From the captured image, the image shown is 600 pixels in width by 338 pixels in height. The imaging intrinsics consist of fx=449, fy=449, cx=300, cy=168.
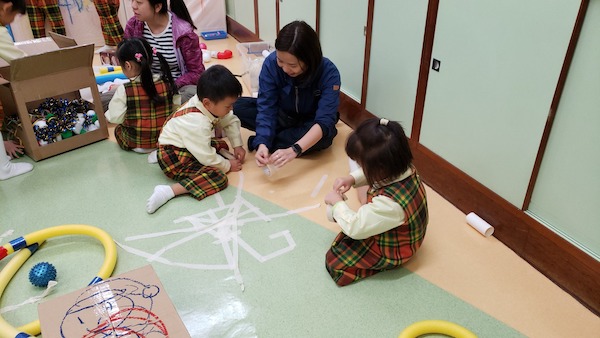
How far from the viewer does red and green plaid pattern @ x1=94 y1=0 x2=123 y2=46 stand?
12.2ft

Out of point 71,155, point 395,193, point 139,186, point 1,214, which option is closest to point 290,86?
point 139,186

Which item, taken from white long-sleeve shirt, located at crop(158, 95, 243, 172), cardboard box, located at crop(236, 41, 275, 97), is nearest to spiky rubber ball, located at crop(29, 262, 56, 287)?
white long-sleeve shirt, located at crop(158, 95, 243, 172)

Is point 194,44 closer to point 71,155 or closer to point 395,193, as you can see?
point 71,155

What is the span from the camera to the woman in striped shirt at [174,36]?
241 centimetres

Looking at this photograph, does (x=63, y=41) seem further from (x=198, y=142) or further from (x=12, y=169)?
(x=198, y=142)

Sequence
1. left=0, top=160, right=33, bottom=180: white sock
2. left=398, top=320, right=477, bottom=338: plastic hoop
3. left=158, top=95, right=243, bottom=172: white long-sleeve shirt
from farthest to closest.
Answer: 1. left=0, top=160, right=33, bottom=180: white sock
2. left=158, top=95, right=243, bottom=172: white long-sleeve shirt
3. left=398, top=320, right=477, bottom=338: plastic hoop

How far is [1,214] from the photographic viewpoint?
1.83 meters

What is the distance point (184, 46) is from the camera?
245 cm

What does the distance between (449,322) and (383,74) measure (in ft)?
4.13

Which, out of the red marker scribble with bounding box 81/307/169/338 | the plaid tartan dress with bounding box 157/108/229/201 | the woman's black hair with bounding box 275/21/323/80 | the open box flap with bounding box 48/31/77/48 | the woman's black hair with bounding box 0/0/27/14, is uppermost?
the woman's black hair with bounding box 0/0/27/14

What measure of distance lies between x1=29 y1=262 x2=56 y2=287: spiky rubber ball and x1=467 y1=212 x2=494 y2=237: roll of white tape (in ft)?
4.91

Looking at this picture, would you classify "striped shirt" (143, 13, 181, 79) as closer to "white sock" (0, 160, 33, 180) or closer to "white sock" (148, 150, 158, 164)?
"white sock" (148, 150, 158, 164)

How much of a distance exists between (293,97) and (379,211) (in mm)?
990

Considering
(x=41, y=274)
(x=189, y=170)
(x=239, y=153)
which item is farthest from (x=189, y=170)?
(x=41, y=274)
